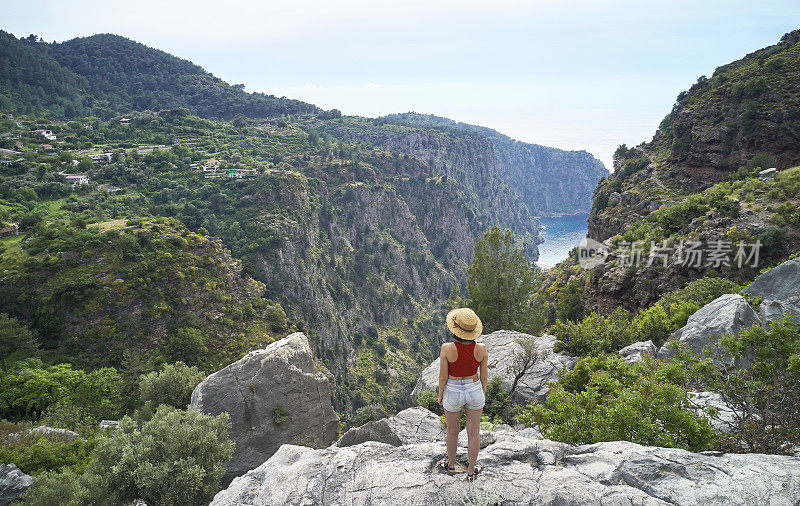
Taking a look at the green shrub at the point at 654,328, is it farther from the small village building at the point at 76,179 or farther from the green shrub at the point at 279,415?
the small village building at the point at 76,179

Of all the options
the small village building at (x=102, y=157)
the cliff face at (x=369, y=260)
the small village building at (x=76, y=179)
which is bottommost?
the cliff face at (x=369, y=260)

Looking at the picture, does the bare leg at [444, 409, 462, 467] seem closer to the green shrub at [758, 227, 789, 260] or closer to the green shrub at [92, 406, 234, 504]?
the green shrub at [92, 406, 234, 504]

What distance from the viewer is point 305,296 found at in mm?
82000

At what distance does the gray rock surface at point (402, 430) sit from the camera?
44.1ft

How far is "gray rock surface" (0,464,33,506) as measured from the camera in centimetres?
1389

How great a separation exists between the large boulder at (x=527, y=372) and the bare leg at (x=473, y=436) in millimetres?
9434

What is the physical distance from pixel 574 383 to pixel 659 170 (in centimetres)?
5617

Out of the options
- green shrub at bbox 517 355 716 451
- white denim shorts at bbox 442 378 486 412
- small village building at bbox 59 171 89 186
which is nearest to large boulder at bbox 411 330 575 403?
green shrub at bbox 517 355 716 451

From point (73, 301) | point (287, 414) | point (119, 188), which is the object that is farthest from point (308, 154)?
point (287, 414)

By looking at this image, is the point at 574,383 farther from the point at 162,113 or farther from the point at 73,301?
the point at 162,113

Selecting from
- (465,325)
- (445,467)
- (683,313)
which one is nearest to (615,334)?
(683,313)

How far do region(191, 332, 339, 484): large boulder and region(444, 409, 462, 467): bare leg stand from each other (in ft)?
43.6

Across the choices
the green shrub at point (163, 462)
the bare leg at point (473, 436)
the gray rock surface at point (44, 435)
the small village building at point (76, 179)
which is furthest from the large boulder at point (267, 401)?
the small village building at point (76, 179)

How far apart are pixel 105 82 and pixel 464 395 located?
219m
